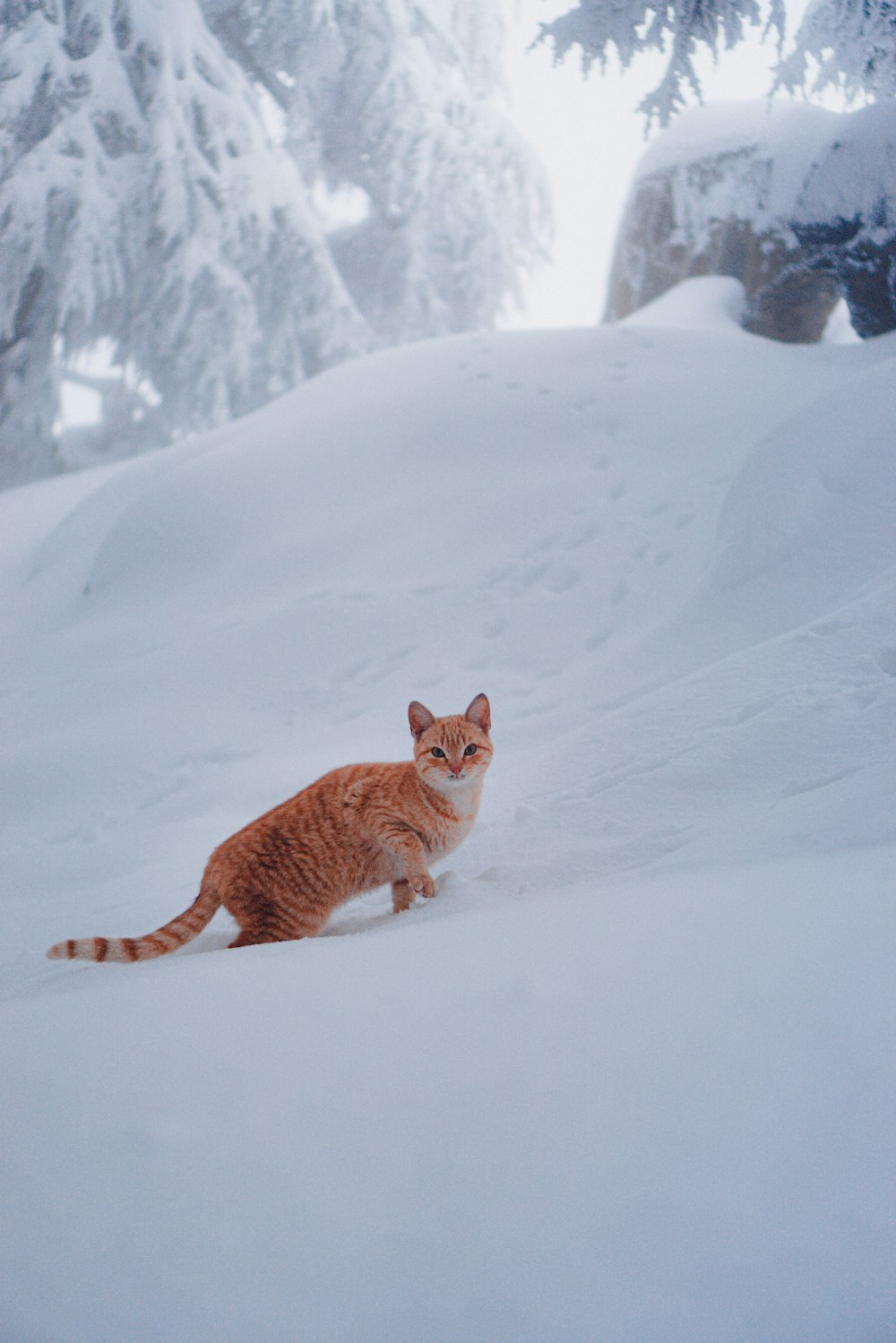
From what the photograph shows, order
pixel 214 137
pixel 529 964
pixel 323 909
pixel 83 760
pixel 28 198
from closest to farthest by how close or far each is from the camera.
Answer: pixel 529 964
pixel 323 909
pixel 83 760
pixel 28 198
pixel 214 137

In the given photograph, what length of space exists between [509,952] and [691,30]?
4647mm

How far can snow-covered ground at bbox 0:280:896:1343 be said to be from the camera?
0.95m

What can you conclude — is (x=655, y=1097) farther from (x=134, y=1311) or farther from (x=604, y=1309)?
(x=134, y=1311)

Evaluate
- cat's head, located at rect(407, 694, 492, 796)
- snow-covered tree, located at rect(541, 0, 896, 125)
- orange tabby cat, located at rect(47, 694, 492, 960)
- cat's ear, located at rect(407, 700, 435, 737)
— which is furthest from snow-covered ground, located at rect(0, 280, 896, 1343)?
snow-covered tree, located at rect(541, 0, 896, 125)

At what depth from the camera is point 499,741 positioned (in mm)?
3414

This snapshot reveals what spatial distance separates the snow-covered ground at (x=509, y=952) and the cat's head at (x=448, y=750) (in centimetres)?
25

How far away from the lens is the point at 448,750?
84.9 inches

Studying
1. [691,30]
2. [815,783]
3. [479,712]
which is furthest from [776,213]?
[815,783]

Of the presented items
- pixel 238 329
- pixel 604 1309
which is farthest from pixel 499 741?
pixel 238 329

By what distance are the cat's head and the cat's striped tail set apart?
2.09 feet

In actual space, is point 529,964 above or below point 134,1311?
above

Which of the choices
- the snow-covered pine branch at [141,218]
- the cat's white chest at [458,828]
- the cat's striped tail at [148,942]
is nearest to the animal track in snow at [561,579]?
the cat's white chest at [458,828]

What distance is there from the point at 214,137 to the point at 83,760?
26.0ft

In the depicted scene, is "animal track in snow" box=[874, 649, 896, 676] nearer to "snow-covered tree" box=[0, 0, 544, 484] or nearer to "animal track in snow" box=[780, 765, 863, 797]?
"animal track in snow" box=[780, 765, 863, 797]
